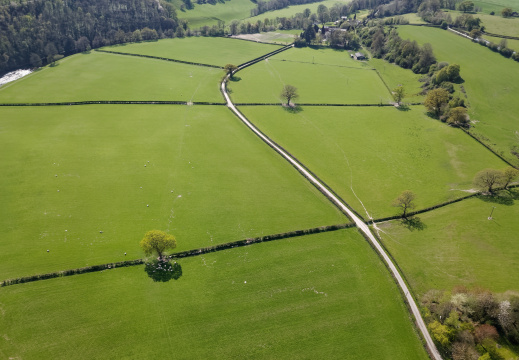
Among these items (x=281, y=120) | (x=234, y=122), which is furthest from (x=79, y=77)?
(x=281, y=120)

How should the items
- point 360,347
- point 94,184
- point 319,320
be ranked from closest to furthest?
point 360,347 → point 319,320 → point 94,184

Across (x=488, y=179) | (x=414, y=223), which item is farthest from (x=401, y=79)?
(x=414, y=223)

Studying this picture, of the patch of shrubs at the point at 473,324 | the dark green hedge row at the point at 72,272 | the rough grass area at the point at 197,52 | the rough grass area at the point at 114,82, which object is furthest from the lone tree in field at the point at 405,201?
the rough grass area at the point at 197,52

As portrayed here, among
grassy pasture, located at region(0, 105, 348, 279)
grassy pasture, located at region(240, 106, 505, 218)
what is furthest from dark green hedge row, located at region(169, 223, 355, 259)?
grassy pasture, located at region(240, 106, 505, 218)

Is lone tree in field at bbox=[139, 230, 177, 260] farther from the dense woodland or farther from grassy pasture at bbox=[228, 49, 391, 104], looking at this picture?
the dense woodland

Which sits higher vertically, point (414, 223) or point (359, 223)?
point (359, 223)

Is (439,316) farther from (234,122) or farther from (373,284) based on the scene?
(234,122)

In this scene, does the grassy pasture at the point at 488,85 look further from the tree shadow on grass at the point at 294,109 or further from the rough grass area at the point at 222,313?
the rough grass area at the point at 222,313

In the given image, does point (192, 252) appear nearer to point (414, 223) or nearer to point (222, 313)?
point (222, 313)
